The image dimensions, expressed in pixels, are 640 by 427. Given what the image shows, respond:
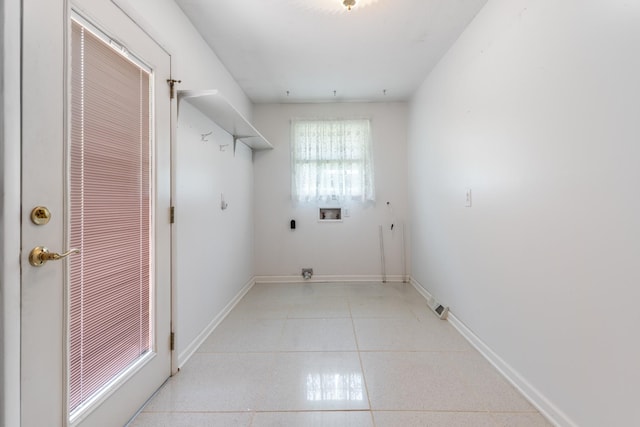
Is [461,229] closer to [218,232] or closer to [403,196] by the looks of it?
[403,196]

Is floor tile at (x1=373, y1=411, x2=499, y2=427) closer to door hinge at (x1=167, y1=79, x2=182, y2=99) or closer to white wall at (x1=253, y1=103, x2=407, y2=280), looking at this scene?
door hinge at (x1=167, y1=79, x2=182, y2=99)

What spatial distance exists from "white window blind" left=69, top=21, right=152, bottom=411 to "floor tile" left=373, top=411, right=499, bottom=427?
1373 millimetres

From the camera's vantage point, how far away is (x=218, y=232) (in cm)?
269

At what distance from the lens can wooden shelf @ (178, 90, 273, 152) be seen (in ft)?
6.29

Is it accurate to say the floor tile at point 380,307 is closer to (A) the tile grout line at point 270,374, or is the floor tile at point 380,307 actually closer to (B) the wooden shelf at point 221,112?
(A) the tile grout line at point 270,374

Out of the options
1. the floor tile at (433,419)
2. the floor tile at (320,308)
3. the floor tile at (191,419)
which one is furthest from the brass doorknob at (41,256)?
the floor tile at (320,308)

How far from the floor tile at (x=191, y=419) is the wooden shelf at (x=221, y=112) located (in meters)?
1.92

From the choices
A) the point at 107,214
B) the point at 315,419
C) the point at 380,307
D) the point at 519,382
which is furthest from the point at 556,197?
the point at 107,214

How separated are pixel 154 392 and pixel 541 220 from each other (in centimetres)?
241

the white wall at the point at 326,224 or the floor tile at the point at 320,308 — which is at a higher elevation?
the white wall at the point at 326,224

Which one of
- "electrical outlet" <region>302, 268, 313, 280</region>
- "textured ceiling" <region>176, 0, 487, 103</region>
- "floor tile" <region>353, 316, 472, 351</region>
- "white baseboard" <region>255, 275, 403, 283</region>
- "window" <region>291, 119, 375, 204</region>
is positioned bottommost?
"floor tile" <region>353, 316, 472, 351</region>

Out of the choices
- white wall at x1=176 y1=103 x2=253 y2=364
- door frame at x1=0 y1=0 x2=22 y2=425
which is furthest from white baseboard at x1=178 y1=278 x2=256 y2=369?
door frame at x1=0 y1=0 x2=22 y2=425

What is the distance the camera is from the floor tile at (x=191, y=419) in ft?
4.66

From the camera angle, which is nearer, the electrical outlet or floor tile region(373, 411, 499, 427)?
floor tile region(373, 411, 499, 427)
